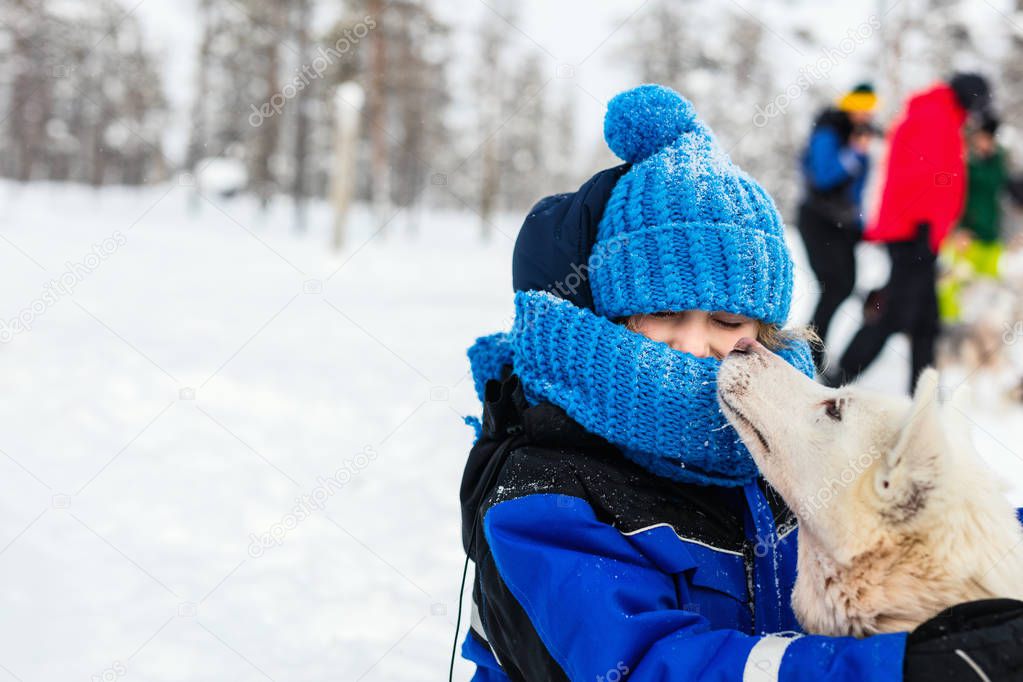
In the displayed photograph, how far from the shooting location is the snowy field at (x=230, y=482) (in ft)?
11.2

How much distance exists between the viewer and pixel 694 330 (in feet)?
7.00

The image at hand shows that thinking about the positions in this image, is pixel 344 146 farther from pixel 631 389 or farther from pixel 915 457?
pixel 915 457

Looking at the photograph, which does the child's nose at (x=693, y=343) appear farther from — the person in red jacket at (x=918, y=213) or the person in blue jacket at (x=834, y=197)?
the person in blue jacket at (x=834, y=197)

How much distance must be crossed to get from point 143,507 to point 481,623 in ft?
10.3

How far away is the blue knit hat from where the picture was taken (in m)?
2.04

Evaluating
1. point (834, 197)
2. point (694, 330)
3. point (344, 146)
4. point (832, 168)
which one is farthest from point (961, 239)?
point (344, 146)

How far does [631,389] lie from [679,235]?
1.36 feet

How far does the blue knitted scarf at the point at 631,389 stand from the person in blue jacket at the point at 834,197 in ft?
16.2

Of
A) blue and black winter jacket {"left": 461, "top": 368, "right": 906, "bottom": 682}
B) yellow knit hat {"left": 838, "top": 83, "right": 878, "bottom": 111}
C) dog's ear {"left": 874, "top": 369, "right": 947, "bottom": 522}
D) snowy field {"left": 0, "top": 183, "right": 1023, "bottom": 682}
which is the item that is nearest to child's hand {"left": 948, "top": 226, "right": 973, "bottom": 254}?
snowy field {"left": 0, "top": 183, "right": 1023, "bottom": 682}

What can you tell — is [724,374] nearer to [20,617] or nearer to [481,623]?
[481,623]

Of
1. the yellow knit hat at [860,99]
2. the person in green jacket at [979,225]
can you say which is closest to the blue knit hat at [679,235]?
the yellow knit hat at [860,99]

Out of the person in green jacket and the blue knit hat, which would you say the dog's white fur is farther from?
the person in green jacket

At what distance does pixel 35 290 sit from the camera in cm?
1075

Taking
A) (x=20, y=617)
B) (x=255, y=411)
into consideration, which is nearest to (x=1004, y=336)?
(x=255, y=411)
